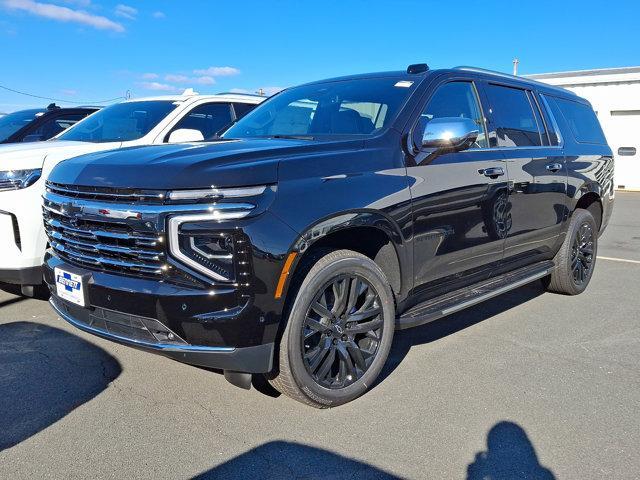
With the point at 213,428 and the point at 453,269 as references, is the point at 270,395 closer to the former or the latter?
the point at 213,428

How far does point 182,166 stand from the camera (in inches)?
106

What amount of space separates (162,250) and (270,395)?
1.19 metres

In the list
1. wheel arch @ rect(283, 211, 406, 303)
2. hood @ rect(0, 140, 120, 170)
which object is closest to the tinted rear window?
wheel arch @ rect(283, 211, 406, 303)

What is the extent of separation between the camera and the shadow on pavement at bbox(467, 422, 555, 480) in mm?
2535

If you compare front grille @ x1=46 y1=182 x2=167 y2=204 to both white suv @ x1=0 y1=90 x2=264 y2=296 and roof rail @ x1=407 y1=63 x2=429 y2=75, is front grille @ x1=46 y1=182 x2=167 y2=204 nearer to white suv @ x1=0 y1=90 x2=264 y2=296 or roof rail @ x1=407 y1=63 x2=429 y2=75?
white suv @ x1=0 y1=90 x2=264 y2=296

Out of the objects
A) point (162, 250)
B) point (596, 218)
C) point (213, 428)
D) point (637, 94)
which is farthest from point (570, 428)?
point (637, 94)

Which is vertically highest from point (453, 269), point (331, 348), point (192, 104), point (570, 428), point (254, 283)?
point (192, 104)

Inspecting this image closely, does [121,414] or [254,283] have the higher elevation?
[254,283]

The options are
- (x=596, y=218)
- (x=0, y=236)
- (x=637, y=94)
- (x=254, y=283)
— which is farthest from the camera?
(x=637, y=94)

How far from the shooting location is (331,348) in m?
3.12

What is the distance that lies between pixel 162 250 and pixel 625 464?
2418 mm

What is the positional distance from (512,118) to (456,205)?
4.33 feet

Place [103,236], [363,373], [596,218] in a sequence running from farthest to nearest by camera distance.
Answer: [596,218], [363,373], [103,236]

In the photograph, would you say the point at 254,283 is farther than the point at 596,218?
No
